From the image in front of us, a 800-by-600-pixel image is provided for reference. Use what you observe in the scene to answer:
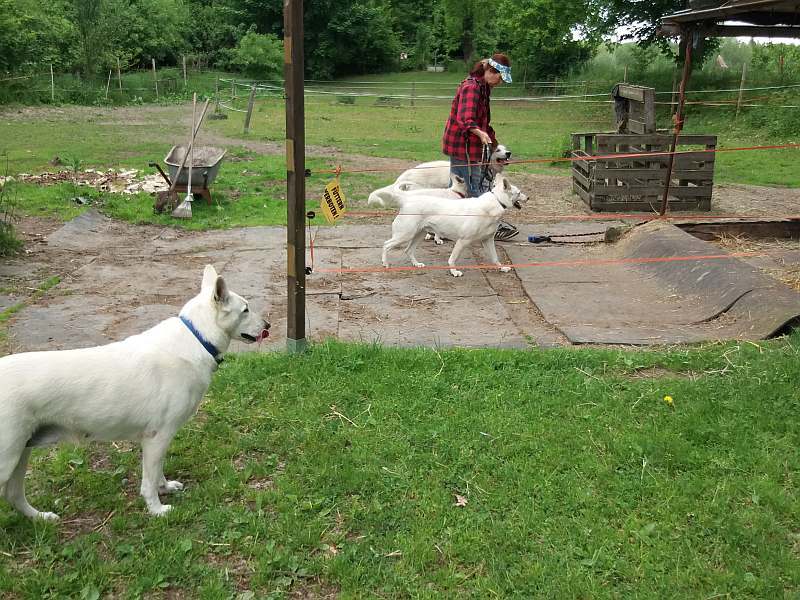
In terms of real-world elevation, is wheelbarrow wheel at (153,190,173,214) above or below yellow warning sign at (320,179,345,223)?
below

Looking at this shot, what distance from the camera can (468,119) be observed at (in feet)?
28.5

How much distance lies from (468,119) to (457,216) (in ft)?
4.37

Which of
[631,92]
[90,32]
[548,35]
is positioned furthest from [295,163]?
[548,35]

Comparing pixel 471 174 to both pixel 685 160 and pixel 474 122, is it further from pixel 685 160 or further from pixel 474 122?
pixel 685 160

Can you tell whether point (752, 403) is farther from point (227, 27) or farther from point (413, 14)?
point (413, 14)

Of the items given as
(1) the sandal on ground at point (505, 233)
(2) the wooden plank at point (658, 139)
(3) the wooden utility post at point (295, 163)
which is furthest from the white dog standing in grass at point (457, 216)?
(2) the wooden plank at point (658, 139)

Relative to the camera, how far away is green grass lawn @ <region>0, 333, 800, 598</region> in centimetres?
323

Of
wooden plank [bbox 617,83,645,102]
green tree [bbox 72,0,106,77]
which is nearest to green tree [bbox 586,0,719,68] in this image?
wooden plank [bbox 617,83,645,102]

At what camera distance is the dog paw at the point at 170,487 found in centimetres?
390

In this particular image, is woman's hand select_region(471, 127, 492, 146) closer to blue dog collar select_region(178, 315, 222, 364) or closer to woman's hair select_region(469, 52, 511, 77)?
woman's hair select_region(469, 52, 511, 77)

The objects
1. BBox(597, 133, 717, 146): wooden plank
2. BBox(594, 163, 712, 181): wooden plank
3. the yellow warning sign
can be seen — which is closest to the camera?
the yellow warning sign

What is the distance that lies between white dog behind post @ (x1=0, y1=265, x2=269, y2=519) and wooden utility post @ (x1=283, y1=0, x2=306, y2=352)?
1492 mm

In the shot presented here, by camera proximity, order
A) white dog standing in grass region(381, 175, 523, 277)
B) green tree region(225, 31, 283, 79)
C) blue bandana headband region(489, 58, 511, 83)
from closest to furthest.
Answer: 1. white dog standing in grass region(381, 175, 523, 277)
2. blue bandana headband region(489, 58, 511, 83)
3. green tree region(225, 31, 283, 79)

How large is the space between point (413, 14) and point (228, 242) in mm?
56335
